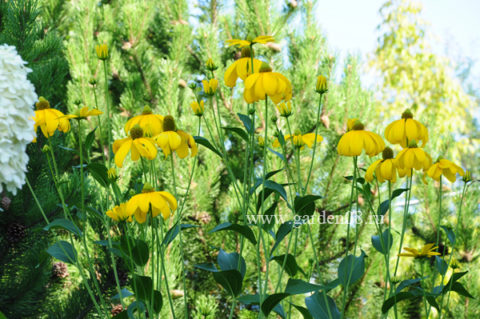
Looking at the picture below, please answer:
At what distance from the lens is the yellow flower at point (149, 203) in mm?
514

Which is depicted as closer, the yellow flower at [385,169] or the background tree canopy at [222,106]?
the yellow flower at [385,169]

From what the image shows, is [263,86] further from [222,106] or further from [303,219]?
[222,106]

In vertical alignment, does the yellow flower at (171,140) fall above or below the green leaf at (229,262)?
above

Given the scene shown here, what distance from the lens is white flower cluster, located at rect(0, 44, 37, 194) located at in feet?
1.73

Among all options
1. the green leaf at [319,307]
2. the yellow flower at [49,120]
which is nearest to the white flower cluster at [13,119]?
the yellow flower at [49,120]

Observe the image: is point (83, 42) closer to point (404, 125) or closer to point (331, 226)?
point (331, 226)

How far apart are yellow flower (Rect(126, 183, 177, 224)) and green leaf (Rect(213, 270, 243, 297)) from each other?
0.11m

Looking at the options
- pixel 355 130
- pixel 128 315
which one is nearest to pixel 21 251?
pixel 128 315

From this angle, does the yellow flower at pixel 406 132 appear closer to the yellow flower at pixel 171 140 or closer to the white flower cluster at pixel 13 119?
the yellow flower at pixel 171 140

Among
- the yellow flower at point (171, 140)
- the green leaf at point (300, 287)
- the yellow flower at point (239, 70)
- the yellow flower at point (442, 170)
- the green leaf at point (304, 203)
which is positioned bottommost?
the green leaf at point (300, 287)

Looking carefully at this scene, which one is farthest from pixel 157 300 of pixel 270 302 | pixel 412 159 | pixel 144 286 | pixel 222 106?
pixel 222 106

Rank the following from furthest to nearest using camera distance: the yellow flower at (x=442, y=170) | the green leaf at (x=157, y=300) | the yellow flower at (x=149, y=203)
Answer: the yellow flower at (x=442, y=170)
the green leaf at (x=157, y=300)
the yellow flower at (x=149, y=203)

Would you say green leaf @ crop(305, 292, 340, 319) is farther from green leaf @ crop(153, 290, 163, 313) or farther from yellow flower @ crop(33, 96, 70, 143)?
yellow flower @ crop(33, 96, 70, 143)

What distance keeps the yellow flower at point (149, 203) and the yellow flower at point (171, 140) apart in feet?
0.21
